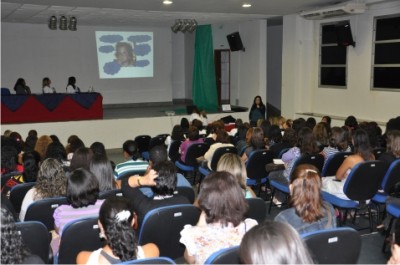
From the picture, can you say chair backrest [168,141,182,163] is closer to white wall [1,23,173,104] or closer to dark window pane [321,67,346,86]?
dark window pane [321,67,346,86]

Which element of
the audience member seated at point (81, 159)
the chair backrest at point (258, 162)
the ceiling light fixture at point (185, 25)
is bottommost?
the chair backrest at point (258, 162)

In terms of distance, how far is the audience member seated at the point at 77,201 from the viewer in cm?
299

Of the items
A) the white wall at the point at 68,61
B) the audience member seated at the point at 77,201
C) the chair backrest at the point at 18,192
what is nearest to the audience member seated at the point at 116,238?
the audience member seated at the point at 77,201

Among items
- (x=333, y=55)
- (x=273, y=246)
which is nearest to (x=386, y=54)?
(x=333, y=55)

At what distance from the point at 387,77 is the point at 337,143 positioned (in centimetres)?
434

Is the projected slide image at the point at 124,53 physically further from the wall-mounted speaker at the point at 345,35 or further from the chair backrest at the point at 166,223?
the chair backrest at the point at 166,223

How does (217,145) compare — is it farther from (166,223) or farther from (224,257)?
(224,257)

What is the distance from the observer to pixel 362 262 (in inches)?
147

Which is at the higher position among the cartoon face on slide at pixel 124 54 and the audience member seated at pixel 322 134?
the cartoon face on slide at pixel 124 54

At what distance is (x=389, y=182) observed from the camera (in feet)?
14.3

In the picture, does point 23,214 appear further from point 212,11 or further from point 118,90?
point 118,90

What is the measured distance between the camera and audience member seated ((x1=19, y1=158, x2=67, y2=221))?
135 inches

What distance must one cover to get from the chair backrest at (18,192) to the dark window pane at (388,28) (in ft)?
24.8

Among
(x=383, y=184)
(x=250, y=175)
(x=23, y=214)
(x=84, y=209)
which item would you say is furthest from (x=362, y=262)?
(x=23, y=214)
